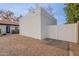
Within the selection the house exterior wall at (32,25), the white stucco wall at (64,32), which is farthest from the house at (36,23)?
the white stucco wall at (64,32)

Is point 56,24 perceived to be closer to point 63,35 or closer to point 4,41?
point 63,35

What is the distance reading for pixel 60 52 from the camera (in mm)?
6770

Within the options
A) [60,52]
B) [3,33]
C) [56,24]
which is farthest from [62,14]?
[3,33]

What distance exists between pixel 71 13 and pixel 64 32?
383 mm

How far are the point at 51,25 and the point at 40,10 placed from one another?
35 cm

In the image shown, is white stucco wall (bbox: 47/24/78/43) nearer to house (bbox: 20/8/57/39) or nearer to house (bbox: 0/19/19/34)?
house (bbox: 20/8/57/39)

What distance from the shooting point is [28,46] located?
682 centimetres

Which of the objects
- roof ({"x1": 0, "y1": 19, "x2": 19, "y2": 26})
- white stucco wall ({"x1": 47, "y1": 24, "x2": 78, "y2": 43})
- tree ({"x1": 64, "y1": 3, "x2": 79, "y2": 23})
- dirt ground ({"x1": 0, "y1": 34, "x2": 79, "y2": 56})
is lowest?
dirt ground ({"x1": 0, "y1": 34, "x2": 79, "y2": 56})

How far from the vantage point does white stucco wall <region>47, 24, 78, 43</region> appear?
677 centimetres

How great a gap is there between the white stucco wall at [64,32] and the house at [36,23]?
0.34ft

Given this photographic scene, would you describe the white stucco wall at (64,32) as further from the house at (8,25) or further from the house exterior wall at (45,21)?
the house at (8,25)

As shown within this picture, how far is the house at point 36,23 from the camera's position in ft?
22.3

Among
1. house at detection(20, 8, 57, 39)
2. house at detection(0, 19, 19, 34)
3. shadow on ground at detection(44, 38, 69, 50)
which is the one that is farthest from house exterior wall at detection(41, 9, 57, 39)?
house at detection(0, 19, 19, 34)

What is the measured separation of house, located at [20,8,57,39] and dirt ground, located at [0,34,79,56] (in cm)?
11
